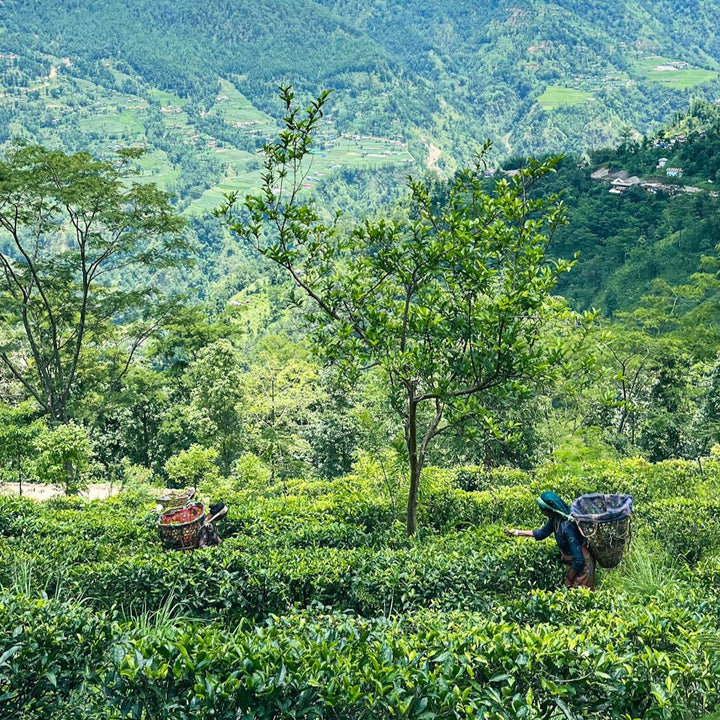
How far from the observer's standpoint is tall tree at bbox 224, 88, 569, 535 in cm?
497

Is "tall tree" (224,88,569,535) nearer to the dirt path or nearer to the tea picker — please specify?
the tea picker

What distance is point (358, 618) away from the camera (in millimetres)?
4320

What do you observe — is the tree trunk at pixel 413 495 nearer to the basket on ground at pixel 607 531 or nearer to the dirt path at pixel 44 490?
the basket on ground at pixel 607 531

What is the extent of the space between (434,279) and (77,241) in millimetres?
14448

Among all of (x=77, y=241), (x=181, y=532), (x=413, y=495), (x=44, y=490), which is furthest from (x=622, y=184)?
(x=181, y=532)

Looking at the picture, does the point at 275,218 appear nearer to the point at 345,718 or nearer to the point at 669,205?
the point at 345,718

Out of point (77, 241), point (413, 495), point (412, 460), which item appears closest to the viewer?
point (412, 460)

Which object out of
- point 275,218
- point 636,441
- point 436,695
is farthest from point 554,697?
point 636,441

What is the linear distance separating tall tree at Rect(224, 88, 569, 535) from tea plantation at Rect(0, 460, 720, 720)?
1.47m

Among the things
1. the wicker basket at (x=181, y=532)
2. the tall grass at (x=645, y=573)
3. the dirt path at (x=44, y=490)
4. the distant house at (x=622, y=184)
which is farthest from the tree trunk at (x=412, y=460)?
the distant house at (x=622, y=184)

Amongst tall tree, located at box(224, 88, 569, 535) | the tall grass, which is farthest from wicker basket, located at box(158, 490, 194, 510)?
the tall grass

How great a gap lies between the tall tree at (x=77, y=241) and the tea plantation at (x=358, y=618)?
963 centimetres

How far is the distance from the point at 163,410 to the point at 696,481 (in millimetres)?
17528

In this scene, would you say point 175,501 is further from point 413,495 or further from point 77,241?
point 77,241
